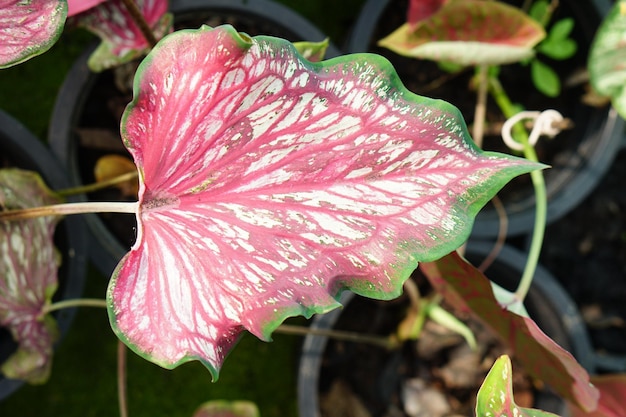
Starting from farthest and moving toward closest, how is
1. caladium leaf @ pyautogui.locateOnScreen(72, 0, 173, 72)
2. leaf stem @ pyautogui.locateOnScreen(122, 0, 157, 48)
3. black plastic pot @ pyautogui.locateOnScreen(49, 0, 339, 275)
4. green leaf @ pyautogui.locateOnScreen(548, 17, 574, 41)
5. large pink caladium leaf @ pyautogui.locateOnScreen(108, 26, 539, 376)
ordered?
1. green leaf @ pyautogui.locateOnScreen(548, 17, 574, 41)
2. black plastic pot @ pyautogui.locateOnScreen(49, 0, 339, 275)
3. caladium leaf @ pyautogui.locateOnScreen(72, 0, 173, 72)
4. leaf stem @ pyautogui.locateOnScreen(122, 0, 157, 48)
5. large pink caladium leaf @ pyautogui.locateOnScreen(108, 26, 539, 376)

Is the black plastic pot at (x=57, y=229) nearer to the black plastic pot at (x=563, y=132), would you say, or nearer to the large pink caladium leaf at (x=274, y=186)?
the large pink caladium leaf at (x=274, y=186)

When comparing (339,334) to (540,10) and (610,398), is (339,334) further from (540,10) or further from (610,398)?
(540,10)

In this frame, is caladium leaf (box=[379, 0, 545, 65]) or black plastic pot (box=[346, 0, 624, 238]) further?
black plastic pot (box=[346, 0, 624, 238])

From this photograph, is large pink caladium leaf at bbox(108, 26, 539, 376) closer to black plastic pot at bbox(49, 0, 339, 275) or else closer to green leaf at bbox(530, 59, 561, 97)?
black plastic pot at bbox(49, 0, 339, 275)

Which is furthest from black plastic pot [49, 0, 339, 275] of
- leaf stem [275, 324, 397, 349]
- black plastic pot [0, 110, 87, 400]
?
leaf stem [275, 324, 397, 349]

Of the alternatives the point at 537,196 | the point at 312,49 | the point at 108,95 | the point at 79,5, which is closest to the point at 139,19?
the point at 79,5

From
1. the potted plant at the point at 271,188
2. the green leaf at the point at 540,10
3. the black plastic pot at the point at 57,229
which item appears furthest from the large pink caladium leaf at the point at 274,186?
the green leaf at the point at 540,10
